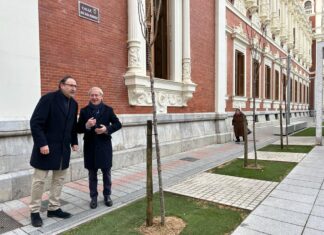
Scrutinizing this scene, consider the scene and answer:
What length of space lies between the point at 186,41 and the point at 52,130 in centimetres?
727

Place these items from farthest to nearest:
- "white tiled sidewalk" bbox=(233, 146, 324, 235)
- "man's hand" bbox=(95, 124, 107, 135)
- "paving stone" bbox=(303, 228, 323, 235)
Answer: "man's hand" bbox=(95, 124, 107, 135)
"white tiled sidewalk" bbox=(233, 146, 324, 235)
"paving stone" bbox=(303, 228, 323, 235)

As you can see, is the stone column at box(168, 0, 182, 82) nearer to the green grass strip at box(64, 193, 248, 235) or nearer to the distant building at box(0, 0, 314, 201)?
the distant building at box(0, 0, 314, 201)

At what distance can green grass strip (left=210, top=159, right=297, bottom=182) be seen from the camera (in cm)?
615

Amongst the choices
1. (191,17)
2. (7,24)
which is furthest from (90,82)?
(191,17)

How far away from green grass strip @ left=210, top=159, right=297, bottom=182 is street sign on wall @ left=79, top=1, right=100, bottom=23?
15.1ft

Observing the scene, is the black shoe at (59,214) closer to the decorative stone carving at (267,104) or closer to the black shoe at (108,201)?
the black shoe at (108,201)

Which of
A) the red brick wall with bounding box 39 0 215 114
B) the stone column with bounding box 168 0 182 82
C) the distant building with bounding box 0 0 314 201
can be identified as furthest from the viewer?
the stone column with bounding box 168 0 182 82

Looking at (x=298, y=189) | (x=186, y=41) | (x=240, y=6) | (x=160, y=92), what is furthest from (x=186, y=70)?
(x=240, y=6)

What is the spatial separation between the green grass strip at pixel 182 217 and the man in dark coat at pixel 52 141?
0.65m

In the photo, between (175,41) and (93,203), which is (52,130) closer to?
(93,203)

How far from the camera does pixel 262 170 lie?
671 centimetres

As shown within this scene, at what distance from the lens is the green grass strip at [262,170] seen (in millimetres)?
6147

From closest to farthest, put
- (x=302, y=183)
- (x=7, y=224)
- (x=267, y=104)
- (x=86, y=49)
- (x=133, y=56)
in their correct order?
(x=7, y=224), (x=302, y=183), (x=86, y=49), (x=133, y=56), (x=267, y=104)

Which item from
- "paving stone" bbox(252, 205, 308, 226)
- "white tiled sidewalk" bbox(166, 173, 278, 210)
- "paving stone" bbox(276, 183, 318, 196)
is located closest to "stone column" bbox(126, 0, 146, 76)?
"white tiled sidewalk" bbox(166, 173, 278, 210)
